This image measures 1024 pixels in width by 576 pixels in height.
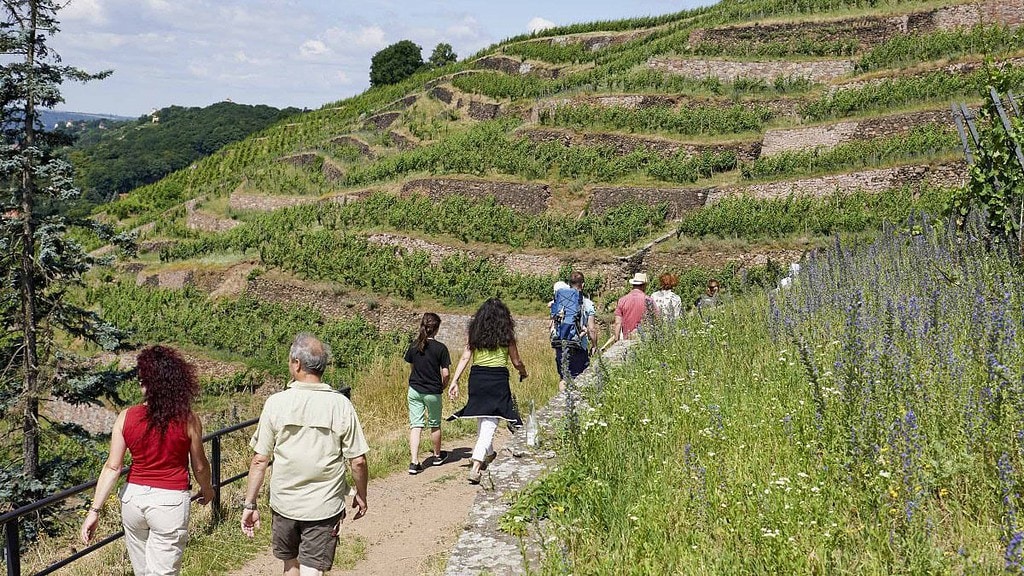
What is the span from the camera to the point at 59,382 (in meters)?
14.5

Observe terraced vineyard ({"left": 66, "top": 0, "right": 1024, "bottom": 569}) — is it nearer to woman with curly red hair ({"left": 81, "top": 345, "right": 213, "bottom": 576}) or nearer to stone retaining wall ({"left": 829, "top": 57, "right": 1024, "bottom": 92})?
stone retaining wall ({"left": 829, "top": 57, "right": 1024, "bottom": 92})

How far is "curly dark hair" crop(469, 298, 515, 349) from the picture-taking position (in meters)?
7.51

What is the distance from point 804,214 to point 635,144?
7231 mm

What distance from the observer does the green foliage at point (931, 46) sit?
24016 millimetres

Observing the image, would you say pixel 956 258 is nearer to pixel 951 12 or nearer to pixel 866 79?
pixel 866 79

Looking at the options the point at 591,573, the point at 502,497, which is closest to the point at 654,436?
the point at 502,497

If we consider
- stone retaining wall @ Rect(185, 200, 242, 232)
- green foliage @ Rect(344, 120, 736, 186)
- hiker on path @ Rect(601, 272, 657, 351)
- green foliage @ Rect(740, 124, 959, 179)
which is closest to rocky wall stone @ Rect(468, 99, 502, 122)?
green foliage @ Rect(344, 120, 736, 186)

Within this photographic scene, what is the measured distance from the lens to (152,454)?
4.39 m

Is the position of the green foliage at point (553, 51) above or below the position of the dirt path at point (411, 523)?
above

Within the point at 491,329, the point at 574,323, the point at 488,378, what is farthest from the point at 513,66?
the point at 488,378

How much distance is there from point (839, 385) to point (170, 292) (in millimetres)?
29165

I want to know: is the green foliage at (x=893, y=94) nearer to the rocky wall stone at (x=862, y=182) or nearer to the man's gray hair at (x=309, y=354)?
the rocky wall stone at (x=862, y=182)

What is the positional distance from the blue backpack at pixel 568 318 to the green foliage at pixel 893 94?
55.3ft

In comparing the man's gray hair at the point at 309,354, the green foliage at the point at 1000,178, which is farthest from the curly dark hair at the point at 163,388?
the green foliage at the point at 1000,178
